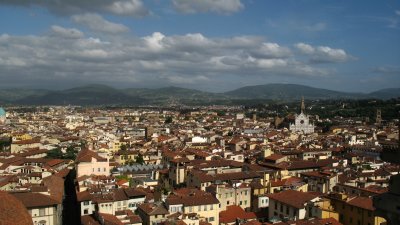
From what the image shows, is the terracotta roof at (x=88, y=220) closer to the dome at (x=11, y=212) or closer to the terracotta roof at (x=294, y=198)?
the dome at (x=11, y=212)

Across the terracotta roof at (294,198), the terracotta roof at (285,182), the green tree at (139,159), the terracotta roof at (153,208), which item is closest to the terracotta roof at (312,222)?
the terracotta roof at (294,198)

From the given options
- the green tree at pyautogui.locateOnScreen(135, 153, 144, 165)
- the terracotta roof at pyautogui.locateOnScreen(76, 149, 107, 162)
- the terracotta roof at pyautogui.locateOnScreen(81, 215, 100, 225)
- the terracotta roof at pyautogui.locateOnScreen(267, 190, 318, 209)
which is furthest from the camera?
the green tree at pyautogui.locateOnScreen(135, 153, 144, 165)

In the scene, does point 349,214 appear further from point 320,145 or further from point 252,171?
point 320,145

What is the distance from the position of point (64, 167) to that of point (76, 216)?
22.1m

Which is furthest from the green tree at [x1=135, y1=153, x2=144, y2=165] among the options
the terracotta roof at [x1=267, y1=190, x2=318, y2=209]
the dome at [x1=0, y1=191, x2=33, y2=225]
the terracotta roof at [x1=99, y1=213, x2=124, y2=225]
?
the dome at [x1=0, y1=191, x2=33, y2=225]

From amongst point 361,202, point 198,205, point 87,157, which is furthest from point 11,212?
point 87,157

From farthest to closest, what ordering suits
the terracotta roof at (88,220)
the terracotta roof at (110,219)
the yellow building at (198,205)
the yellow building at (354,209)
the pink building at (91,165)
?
the pink building at (91,165)
the yellow building at (198,205)
the yellow building at (354,209)
the terracotta roof at (88,220)
the terracotta roof at (110,219)

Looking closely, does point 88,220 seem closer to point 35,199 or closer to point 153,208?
point 35,199

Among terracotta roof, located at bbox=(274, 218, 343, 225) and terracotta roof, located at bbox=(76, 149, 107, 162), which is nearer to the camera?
terracotta roof, located at bbox=(274, 218, 343, 225)

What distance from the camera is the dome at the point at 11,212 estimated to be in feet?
55.8

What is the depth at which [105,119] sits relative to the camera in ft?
518

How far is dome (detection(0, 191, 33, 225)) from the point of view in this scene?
17.0 m

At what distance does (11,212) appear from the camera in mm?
18141

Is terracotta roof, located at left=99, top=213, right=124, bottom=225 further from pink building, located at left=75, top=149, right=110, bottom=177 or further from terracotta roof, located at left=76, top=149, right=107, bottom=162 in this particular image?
terracotta roof, located at left=76, top=149, right=107, bottom=162
